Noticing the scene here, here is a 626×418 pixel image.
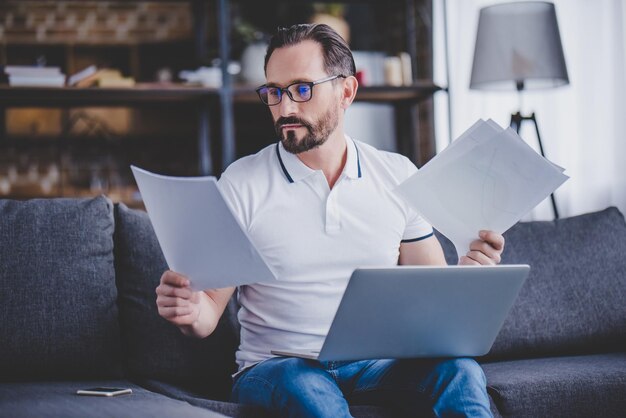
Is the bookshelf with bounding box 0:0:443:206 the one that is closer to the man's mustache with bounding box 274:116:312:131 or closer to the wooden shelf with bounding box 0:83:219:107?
the wooden shelf with bounding box 0:83:219:107

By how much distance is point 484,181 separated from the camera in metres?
1.63

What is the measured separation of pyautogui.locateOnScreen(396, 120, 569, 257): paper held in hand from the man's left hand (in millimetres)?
18

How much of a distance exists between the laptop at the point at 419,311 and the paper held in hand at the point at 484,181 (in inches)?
6.6

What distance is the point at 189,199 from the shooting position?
1.38 metres

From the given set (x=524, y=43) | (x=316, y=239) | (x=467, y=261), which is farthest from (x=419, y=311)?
(x=524, y=43)

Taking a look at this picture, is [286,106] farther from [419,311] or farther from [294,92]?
[419,311]

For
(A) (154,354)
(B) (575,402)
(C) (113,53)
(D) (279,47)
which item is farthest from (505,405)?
(C) (113,53)

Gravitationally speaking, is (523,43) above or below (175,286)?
above

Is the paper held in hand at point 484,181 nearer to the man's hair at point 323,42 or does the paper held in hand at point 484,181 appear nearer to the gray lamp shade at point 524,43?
the man's hair at point 323,42

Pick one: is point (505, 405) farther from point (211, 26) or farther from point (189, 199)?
point (211, 26)

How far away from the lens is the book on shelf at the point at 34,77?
345 cm

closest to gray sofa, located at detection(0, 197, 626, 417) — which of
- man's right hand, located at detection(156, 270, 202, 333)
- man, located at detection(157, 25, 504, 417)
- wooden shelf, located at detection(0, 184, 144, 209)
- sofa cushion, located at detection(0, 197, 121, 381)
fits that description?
sofa cushion, located at detection(0, 197, 121, 381)

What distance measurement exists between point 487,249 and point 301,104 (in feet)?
1.71

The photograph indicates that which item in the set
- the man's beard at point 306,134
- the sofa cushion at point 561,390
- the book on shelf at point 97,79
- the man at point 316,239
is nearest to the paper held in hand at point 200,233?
the man at point 316,239
